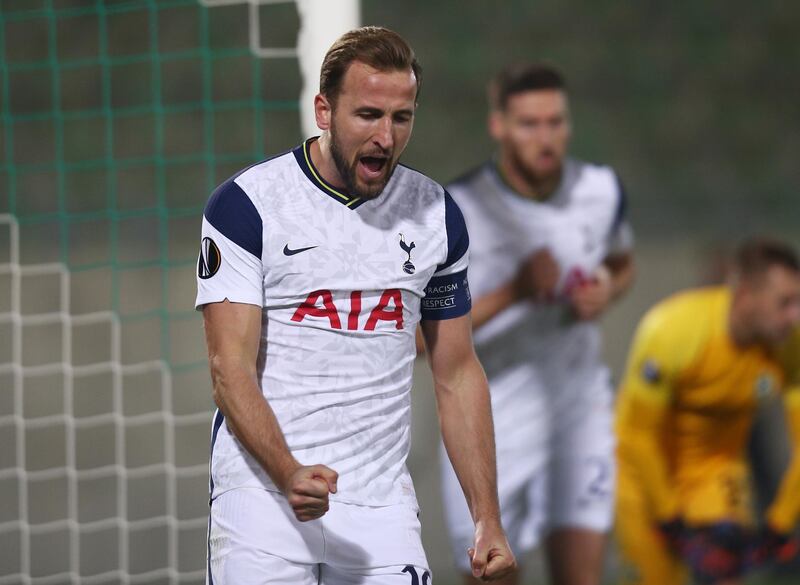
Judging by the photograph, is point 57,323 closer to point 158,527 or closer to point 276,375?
point 158,527

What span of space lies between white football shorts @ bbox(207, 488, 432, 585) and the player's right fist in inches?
10.2

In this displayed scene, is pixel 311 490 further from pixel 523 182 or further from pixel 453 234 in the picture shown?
pixel 523 182

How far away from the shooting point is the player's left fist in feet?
8.29

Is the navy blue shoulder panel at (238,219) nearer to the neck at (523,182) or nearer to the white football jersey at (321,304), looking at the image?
the white football jersey at (321,304)

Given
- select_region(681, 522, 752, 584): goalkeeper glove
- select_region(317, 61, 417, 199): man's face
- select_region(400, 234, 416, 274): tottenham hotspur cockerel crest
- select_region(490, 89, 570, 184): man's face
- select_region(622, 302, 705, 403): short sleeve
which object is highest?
select_region(490, 89, 570, 184): man's face

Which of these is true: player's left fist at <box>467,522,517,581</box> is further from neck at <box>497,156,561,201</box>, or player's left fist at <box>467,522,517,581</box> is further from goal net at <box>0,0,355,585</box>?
goal net at <box>0,0,355,585</box>

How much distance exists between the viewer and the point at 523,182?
15.3 feet

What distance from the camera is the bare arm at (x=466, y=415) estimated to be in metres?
2.62

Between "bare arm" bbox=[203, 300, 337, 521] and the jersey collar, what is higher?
the jersey collar

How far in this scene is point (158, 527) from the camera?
6.54 meters

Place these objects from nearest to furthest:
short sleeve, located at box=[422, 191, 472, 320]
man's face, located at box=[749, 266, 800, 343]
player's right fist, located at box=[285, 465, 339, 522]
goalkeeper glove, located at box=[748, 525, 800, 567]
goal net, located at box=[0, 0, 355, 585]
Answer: player's right fist, located at box=[285, 465, 339, 522] < short sleeve, located at box=[422, 191, 472, 320] < man's face, located at box=[749, 266, 800, 343] < goalkeeper glove, located at box=[748, 525, 800, 567] < goal net, located at box=[0, 0, 355, 585]

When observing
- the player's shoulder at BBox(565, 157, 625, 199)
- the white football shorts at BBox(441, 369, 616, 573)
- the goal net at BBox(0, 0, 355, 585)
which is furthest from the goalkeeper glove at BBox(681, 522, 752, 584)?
the goal net at BBox(0, 0, 355, 585)

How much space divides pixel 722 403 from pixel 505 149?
63.0 inches

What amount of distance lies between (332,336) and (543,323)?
2.15 meters
